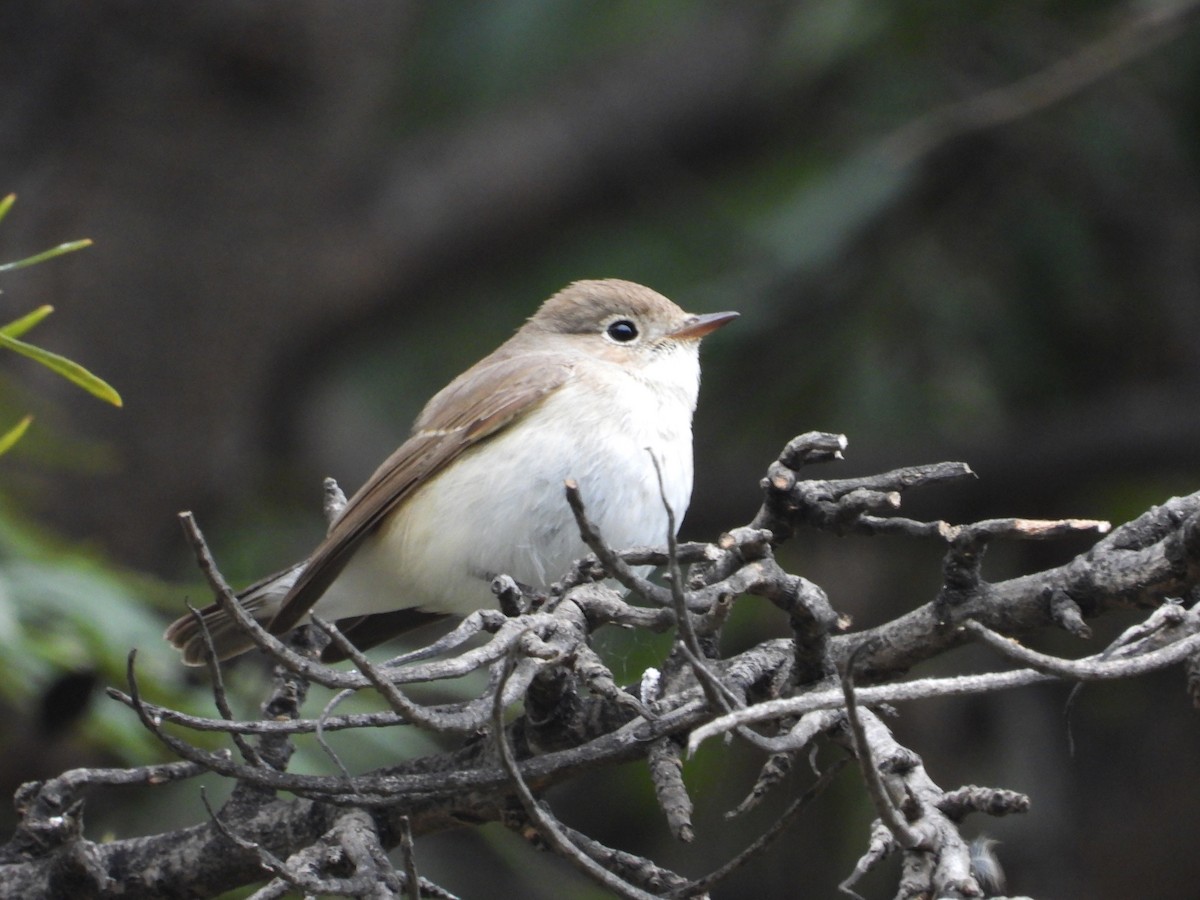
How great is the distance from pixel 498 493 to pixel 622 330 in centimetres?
101

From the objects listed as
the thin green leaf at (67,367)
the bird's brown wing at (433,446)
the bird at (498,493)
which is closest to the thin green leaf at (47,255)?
the thin green leaf at (67,367)

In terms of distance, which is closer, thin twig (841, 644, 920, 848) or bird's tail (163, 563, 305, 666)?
thin twig (841, 644, 920, 848)

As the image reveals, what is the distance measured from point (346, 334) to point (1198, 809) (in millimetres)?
4405

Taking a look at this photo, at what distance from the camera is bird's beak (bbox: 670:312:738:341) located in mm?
4652

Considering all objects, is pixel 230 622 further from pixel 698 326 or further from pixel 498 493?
pixel 698 326

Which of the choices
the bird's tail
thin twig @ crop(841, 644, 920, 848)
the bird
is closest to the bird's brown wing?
the bird

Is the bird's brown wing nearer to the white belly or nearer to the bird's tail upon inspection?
the white belly

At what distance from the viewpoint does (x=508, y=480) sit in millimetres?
4027

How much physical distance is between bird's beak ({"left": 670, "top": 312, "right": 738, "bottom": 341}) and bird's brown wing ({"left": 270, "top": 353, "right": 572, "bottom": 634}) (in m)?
0.39

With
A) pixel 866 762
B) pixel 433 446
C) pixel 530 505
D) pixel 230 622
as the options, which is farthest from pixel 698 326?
pixel 866 762

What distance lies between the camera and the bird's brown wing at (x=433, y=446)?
3.99 m

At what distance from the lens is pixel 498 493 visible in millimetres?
4023

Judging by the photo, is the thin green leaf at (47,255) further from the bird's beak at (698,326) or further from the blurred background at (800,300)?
the blurred background at (800,300)

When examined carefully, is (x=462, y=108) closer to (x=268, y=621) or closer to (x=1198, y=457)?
(x=1198, y=457)
